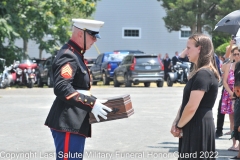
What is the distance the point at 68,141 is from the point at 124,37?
47558 millimetres

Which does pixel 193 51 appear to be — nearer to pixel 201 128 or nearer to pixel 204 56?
pixel 204 56

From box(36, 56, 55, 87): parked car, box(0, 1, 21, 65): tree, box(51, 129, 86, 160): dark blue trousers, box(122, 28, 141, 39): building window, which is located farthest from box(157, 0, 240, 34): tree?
box(51, 129, 86, 160): dark blue trousers

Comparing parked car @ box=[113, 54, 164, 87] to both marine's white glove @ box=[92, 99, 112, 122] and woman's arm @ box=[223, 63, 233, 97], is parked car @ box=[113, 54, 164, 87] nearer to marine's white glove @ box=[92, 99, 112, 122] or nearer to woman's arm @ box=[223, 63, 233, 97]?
woman's arm @ box=[223, 63, 233, 97]

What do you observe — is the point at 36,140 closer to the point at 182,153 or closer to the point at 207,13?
the point at 182,153

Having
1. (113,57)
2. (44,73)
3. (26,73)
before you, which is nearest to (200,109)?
(26,73)

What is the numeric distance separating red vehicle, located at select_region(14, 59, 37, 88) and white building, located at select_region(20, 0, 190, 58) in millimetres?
18528

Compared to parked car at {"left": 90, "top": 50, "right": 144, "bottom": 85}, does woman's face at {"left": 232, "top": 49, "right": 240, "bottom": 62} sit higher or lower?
higher

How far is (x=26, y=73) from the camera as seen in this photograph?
32219mm

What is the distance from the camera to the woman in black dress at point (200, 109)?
228 inches

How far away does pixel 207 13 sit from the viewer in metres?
45.1

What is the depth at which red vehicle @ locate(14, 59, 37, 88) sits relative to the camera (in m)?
31.6

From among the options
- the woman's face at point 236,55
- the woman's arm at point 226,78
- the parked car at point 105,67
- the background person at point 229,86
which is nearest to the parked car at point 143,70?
the parked car at point 105,67

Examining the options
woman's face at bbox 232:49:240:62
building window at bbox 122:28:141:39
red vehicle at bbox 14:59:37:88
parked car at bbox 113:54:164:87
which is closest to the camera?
woman's face at bbox 232:49:240:62

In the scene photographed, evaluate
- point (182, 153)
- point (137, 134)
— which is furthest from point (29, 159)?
point (182, 153)
